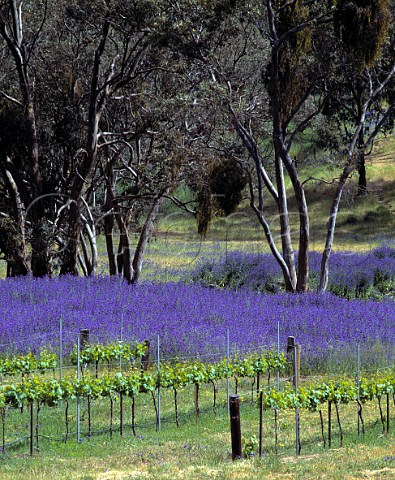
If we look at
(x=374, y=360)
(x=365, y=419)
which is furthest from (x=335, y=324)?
(x=365, y=419)

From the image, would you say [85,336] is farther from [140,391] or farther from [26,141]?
[26,141]

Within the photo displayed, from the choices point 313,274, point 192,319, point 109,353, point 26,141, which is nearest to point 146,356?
point 109,353

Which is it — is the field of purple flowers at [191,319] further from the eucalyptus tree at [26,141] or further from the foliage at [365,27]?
the foliage at [365,27]

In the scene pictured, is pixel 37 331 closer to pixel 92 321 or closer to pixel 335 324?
pixel 92 321

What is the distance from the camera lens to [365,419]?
42.0 feet

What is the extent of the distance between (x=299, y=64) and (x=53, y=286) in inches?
326

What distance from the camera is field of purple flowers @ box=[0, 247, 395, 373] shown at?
1603cm

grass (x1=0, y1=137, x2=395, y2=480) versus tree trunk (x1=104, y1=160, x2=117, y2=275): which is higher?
tree trunk (x1=104, y1=160, x2=117, y2=275)

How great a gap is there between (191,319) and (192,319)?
0.02 meters

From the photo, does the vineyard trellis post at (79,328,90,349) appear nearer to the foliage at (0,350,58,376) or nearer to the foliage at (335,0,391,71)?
the foliage at (0,350,58,376)

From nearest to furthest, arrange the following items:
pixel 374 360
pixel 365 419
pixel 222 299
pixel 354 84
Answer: pixel 365 419 < pixel 374 360 < pixel 222 299 < pixel 354 84

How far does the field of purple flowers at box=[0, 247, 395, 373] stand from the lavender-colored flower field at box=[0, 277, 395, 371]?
0.02 meters

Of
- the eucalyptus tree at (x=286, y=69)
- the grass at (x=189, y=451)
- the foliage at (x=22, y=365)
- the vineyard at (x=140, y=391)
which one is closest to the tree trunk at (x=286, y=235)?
the eucalyptus tree at (x=286, y=69)

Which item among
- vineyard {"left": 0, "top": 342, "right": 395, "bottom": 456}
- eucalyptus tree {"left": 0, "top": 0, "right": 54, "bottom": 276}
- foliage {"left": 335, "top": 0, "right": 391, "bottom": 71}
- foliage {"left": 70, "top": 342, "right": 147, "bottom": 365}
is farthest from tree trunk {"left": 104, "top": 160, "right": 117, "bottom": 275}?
vineyard {"left": 0, "top": 342, "right": 395, "bottom": 456}
